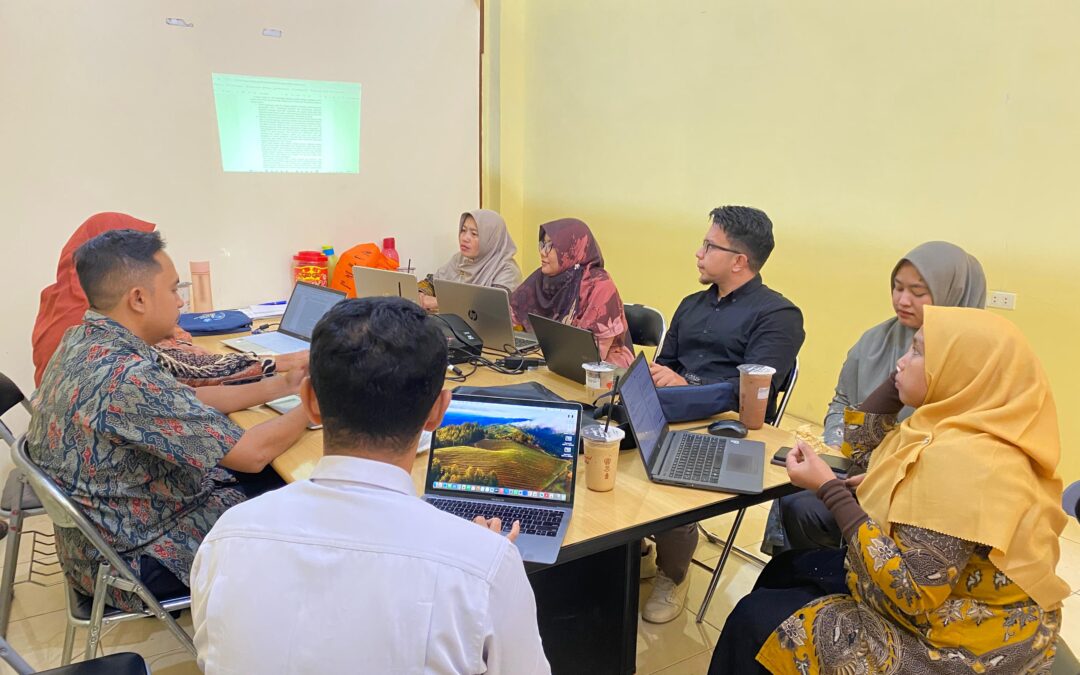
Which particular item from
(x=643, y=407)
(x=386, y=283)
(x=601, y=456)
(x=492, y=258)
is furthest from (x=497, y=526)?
(x=492, y=258)

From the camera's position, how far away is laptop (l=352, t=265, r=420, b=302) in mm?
3174

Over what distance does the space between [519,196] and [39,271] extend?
122 inches

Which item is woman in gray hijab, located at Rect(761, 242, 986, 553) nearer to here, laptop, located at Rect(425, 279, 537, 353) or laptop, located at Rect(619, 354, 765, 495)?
laptop, located at Rect(619, 354, 765, 495)

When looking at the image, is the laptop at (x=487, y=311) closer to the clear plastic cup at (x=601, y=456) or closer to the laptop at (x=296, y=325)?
the laptop at (x=296, y=325)

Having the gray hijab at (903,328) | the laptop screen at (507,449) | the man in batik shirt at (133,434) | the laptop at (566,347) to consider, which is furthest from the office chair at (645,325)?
the man in batik shirt at (133,434)

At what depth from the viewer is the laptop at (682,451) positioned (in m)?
1.70

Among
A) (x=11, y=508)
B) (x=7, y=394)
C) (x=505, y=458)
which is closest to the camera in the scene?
(x=505, y=458)

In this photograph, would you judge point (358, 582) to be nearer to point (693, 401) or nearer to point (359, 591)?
point (359, 591)

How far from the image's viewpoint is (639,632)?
235 cm

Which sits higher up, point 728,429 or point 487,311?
point 487,311

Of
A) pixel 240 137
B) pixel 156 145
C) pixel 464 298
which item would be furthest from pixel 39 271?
pixel 464 298

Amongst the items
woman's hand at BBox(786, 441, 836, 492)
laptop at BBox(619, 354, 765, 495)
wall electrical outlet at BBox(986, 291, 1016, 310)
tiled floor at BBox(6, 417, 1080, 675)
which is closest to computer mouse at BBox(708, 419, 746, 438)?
laptop at BBox(619, 354, 765, 495)

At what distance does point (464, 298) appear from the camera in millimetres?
2910

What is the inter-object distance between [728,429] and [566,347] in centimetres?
59
